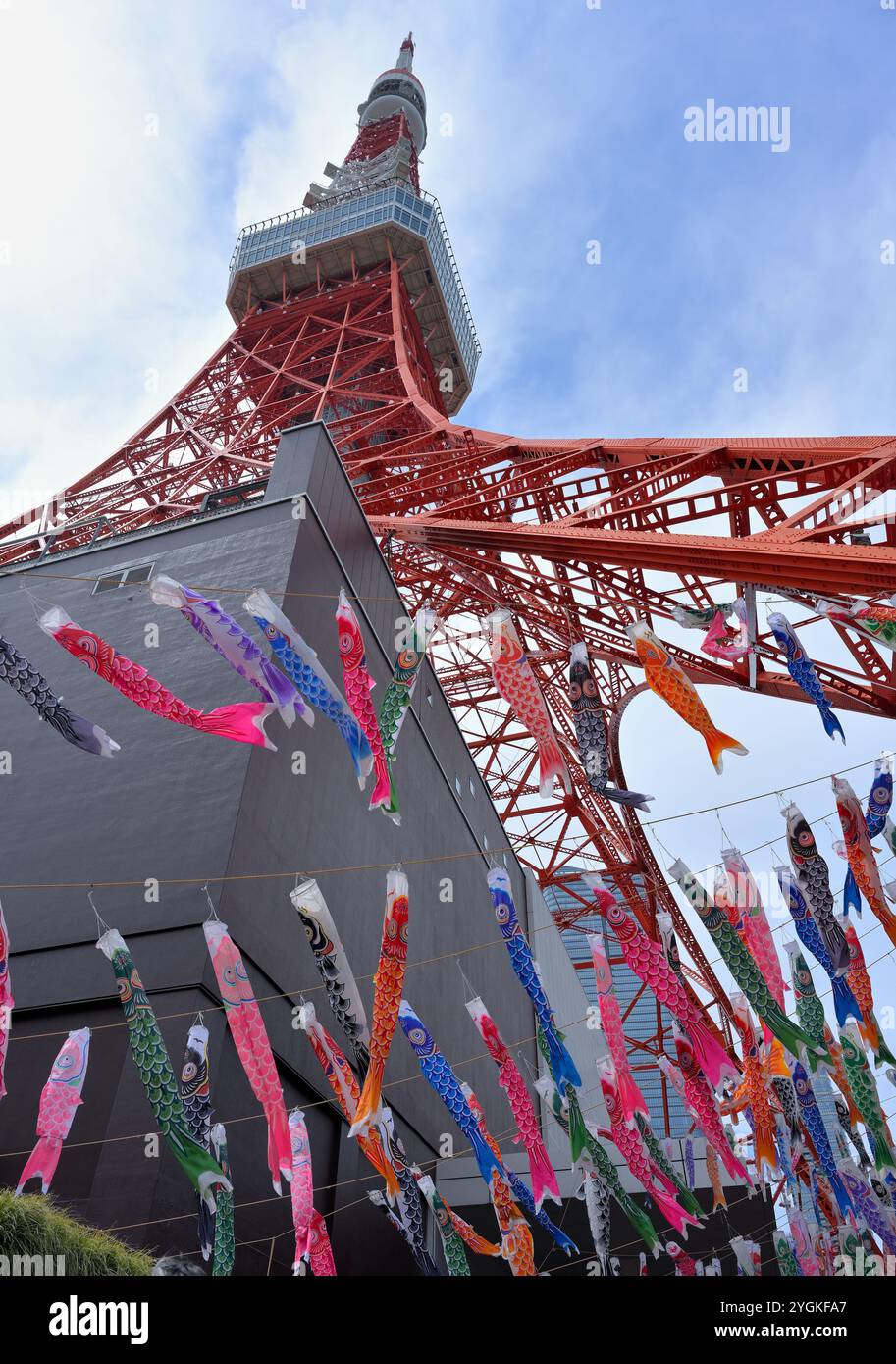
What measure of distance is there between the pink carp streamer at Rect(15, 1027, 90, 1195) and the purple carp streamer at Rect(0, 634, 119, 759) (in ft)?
7.36

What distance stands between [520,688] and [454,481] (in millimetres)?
7321

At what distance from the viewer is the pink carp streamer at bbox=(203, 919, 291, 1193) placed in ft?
23.0

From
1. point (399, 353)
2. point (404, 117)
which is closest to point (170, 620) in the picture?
point (399, 353)

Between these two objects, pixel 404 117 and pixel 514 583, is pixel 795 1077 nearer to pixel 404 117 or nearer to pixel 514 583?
pixel 514 583

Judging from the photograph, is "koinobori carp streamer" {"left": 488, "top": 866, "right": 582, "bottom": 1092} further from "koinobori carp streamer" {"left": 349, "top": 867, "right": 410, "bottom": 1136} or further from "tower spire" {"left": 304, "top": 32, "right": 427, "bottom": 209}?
"tower spire" {"left": 304, "top": 32, "right": 427, "bottom": 209}

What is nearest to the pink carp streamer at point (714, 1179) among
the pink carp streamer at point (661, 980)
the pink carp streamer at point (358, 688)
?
the pink carp streamer at point (661, 980)

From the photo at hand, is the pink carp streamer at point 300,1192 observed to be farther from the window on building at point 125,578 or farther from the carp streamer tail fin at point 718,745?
the window on building at point 125,578

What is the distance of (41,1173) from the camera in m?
7.01

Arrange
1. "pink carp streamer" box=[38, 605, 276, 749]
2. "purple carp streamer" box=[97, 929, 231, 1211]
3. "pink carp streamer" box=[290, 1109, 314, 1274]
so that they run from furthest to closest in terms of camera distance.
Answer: "pink carp streamer" box=[290, 1109, 314, 1274]
"pink carp streamer" box=[38, 605, 276, 749]
"purple carp streamer" box=[97, 929, 231, 1211]

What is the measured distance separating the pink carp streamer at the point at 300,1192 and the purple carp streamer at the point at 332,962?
2.51ft

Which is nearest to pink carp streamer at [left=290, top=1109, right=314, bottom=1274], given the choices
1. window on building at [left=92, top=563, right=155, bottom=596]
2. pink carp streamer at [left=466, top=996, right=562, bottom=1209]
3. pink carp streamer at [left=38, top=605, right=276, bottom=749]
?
pink carp streamer at [left=466, top=996, right=562, bottom=1209]

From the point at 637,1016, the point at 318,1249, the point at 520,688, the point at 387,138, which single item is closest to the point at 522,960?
the point at 520,688

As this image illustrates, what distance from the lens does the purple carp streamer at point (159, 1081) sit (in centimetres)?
645

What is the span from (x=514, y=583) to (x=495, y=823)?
7.53m
